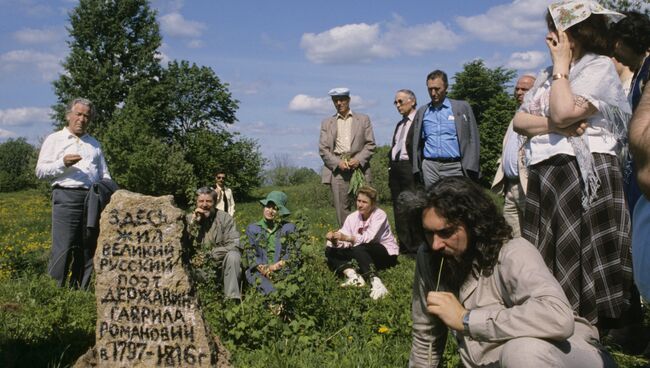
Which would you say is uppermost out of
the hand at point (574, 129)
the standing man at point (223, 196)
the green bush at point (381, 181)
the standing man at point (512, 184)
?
the hand at point (574, 129)

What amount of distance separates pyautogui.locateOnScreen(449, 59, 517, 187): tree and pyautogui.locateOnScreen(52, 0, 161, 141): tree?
19.9 m

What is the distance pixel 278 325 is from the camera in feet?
15.3

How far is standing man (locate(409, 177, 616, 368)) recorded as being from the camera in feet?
8.77

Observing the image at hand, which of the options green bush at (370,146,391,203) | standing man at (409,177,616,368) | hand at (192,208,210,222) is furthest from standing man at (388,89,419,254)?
green bush at (370,146,391,203)

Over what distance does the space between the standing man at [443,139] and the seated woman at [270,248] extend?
174cm

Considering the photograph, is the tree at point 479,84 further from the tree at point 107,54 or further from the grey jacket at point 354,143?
the grey jacket at point 354,143

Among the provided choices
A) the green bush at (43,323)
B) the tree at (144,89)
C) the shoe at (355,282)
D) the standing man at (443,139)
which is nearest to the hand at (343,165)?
the standing man at (443,139)

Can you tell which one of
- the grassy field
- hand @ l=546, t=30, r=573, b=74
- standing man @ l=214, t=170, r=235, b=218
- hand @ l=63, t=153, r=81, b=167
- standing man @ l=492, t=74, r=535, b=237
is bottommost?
the grassy field

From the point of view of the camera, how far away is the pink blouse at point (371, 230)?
24.2 feet

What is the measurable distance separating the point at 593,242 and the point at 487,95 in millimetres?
33296

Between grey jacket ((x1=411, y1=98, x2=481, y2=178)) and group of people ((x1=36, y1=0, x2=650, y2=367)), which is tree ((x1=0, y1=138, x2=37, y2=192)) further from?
group of people ((x1=36, y1=0, x2=650, y2=367))

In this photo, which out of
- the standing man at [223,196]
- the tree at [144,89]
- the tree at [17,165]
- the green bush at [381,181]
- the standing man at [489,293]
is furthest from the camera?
the tree at [17,165]

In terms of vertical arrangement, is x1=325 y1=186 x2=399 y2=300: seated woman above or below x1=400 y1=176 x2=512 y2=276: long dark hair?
below

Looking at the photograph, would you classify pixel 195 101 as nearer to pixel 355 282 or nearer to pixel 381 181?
pixel 381 181
